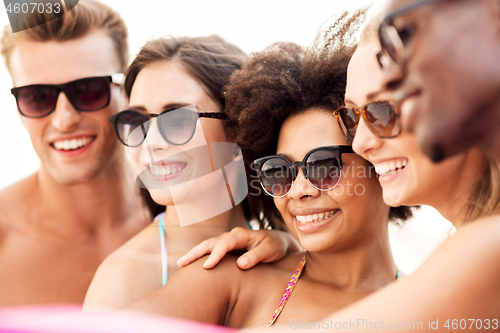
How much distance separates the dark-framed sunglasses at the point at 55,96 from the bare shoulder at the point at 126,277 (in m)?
0.66

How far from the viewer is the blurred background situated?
1570 mm

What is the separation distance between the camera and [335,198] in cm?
126

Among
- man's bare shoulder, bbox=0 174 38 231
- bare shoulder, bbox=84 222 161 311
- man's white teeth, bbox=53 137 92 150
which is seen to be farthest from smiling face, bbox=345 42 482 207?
man's bare shoulder, bbox=0 174 38 231

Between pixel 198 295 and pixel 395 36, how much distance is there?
909 millimetres

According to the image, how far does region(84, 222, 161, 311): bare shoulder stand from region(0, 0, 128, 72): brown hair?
893 millimetres

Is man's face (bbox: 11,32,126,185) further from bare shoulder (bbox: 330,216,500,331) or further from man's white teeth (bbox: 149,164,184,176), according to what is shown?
bare shoulder (bbox: 330,216,500,331)

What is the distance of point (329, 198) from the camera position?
128cm

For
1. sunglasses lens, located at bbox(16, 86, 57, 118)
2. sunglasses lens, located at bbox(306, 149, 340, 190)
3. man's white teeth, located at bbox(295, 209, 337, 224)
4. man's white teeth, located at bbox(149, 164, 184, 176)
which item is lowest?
man's white teeth, located at bbox(295, 209, 337, 224)

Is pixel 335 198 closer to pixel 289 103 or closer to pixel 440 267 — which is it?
pixel 289 103

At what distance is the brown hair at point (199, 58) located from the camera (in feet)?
5.28

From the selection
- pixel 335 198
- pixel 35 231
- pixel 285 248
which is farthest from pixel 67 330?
pixel 35 231

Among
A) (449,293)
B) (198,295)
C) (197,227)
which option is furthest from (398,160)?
(197,227)

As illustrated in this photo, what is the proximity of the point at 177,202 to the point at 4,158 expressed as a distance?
0.69m

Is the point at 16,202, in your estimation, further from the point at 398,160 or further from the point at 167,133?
the point at 398,160
